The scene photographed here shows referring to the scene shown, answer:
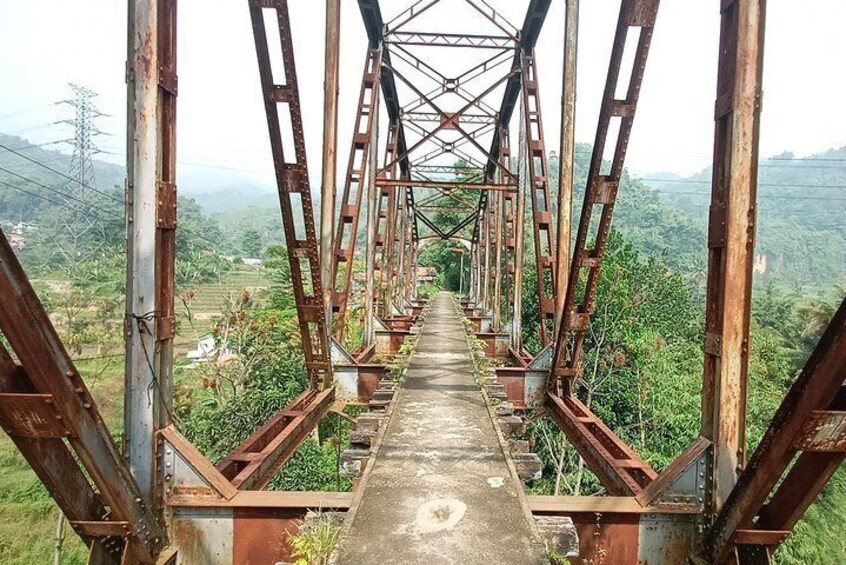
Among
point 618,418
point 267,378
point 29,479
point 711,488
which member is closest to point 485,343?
point 711,488

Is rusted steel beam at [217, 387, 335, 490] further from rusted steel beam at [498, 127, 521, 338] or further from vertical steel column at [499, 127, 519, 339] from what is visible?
rusted steel beam at [498, 127, 521, 338]

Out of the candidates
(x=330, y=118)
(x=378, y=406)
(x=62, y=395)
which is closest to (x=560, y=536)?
(x=62, y=395)

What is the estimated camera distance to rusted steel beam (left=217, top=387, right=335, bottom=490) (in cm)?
394

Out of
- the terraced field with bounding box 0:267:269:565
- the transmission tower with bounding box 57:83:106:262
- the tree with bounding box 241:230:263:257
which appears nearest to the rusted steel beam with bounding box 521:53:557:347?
the terraced field with bounding box 0:267:269:565

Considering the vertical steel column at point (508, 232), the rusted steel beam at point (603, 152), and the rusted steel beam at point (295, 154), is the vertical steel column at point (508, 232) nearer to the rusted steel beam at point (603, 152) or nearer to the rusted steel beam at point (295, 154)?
the rusted steel beam at point (603, 152)

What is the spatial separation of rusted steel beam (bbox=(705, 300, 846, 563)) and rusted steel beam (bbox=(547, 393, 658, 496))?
672 mm

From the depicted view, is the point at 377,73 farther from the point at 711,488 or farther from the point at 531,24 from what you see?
the point at 711,488

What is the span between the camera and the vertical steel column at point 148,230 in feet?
10.2

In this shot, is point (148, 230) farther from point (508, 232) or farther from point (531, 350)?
point (531, 350)

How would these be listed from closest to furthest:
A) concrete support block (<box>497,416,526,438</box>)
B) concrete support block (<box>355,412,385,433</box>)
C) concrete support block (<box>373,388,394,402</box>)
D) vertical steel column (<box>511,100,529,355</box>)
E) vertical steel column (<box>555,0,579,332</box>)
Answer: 1. concrete support block (<box>355,412,385,433</box>)
2. concrete support block (<box>497,416,526,438</box>)
3. concrete support block (<box>373,388,394,402</box>)
4. vertical steel column (<box>555,0,579,332</box>)
5. vertical steel column (<box>511,100,529,355</box>)

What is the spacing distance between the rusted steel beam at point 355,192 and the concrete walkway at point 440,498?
1.81 m

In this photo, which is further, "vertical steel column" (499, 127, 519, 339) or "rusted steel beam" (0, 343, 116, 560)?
"vertical steel column" (499, 127, 519, 339)

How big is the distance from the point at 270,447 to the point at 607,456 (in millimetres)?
2610

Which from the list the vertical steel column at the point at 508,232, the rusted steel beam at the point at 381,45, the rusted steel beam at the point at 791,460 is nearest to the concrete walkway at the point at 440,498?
the rusted steel beam at the point at 791,460
